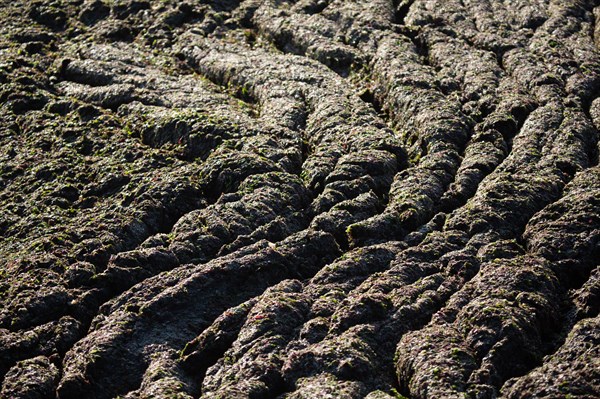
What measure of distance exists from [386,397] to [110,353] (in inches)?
209

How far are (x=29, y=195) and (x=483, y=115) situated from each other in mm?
12226

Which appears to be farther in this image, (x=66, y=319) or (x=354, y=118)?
(x=354, y=118)

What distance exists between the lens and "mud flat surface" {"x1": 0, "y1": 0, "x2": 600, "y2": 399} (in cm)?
1409

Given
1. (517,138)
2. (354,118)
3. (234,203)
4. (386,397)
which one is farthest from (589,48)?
(386,397)

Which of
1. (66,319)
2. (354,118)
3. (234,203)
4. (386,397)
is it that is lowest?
(386,397)

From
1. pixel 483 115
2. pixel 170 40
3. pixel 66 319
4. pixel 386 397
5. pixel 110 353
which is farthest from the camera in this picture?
pixel 170 40

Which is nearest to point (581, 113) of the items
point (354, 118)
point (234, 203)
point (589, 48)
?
point (589, 48)

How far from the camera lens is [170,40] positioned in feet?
88.0

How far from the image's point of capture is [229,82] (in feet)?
79.6

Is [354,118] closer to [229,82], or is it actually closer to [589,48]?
[229,82]

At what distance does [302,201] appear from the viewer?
18594 millimetres

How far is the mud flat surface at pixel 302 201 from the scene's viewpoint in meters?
14.1

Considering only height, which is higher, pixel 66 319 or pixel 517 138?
pixel 517 138

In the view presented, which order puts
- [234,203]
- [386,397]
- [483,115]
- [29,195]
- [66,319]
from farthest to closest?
1. [483,115]
2. [29,195]
3. [234,203]
4. [66,319]
5. [386,397]
